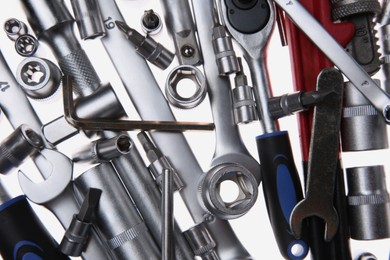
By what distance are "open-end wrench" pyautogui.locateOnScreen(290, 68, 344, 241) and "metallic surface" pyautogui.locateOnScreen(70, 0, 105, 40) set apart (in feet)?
1.29

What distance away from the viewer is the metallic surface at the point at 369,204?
861 mm

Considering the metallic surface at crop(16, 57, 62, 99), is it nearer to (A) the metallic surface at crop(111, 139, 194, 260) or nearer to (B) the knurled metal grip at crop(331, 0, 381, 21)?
(A) the metallic surface at crop(111, 139, 194, 260)

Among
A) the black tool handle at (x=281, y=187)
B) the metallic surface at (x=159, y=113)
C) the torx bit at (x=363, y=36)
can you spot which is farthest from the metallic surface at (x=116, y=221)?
the torx bit at (x=363, y=36)

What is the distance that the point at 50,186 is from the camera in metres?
0.88

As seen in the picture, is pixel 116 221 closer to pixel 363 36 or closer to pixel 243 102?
pixel 243 102

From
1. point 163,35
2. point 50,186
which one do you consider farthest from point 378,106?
point 50,186

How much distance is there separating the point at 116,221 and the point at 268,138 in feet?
0.95

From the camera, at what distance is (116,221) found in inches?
33.6

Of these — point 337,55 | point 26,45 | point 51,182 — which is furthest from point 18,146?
point 337,55

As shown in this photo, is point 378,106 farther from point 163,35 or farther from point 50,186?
point 50,186

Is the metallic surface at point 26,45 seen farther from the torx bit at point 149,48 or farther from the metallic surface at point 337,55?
the metallic surface at point 337,55

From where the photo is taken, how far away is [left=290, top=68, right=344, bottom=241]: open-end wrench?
2.79 ft

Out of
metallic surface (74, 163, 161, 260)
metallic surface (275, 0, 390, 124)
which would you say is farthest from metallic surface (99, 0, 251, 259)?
metallic surface (275, 0, 390, 124)

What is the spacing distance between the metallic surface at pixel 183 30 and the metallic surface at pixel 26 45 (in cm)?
24
